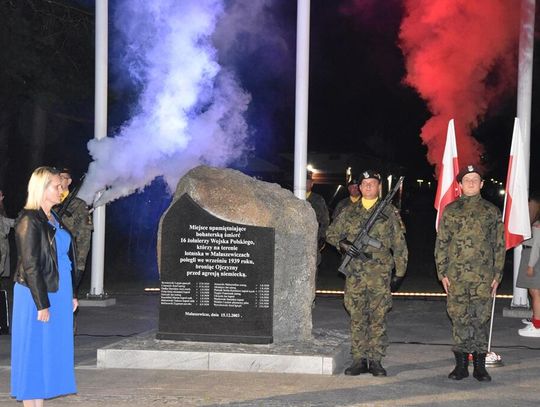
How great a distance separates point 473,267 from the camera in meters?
8.49

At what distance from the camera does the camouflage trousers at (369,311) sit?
8656 mm

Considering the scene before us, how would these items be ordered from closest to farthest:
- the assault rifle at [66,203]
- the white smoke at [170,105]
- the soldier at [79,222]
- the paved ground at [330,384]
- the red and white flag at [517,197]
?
1. the paved ground at [330,384]
2. the red and white flag at [517,197]
3. the assault rifle at [66,203]
4. the soldier at [79,222]
5. the white smoke at [170,105]

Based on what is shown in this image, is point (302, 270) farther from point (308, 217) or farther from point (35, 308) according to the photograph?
point (35, 308)

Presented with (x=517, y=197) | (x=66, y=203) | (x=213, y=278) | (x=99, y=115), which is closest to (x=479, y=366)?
(x=517, y=197)

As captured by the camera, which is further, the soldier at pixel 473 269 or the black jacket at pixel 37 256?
the soldier at pixel 473 269

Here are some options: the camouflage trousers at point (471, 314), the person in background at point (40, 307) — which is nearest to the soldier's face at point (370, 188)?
the camouflage trousers at point (471, 314)

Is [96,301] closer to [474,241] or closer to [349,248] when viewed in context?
[349,248]

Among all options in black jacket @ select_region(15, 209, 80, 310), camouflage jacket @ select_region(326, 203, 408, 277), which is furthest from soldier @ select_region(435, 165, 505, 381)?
black jacket @ select_region(15, 209, 80, 310)

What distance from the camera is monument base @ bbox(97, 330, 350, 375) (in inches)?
341

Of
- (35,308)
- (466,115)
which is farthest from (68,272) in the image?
(466,115)

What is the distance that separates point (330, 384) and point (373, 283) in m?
1.09

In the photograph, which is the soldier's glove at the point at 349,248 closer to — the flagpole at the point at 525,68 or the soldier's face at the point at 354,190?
the soldier's face at the point at 354,190

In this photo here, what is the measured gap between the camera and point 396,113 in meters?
34.8

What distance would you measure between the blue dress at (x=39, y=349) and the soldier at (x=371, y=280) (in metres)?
3.10
